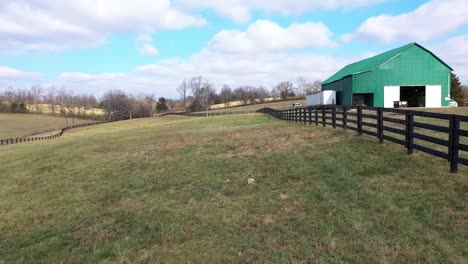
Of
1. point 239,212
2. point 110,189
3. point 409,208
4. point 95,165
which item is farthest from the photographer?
point 95,165

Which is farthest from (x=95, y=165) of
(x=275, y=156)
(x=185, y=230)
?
(x=185, y=230)

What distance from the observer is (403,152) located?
29.9 feet

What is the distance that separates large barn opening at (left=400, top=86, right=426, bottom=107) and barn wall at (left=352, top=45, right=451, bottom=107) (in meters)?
1.98

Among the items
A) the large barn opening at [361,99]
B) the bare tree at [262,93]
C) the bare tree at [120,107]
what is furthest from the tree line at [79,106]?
the large barn opening at [361,99]

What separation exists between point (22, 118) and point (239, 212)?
115 meters

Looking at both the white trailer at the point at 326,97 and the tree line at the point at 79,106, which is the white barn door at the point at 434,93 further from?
the tree line at the point at 79,106

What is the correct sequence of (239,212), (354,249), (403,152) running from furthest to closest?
(403,152) < (239,212) < (354,249)

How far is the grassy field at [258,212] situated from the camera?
5.11 metres

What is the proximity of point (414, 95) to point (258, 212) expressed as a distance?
154 feet

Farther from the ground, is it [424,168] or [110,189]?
[424,168]

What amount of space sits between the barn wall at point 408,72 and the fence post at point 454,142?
3799 centimetres

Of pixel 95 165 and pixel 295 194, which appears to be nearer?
pixel 295 194

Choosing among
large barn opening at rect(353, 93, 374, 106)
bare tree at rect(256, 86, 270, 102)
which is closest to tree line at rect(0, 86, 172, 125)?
bare tree at rect(256, 86, 270, 102)

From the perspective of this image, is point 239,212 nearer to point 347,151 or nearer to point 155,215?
point 155,215
